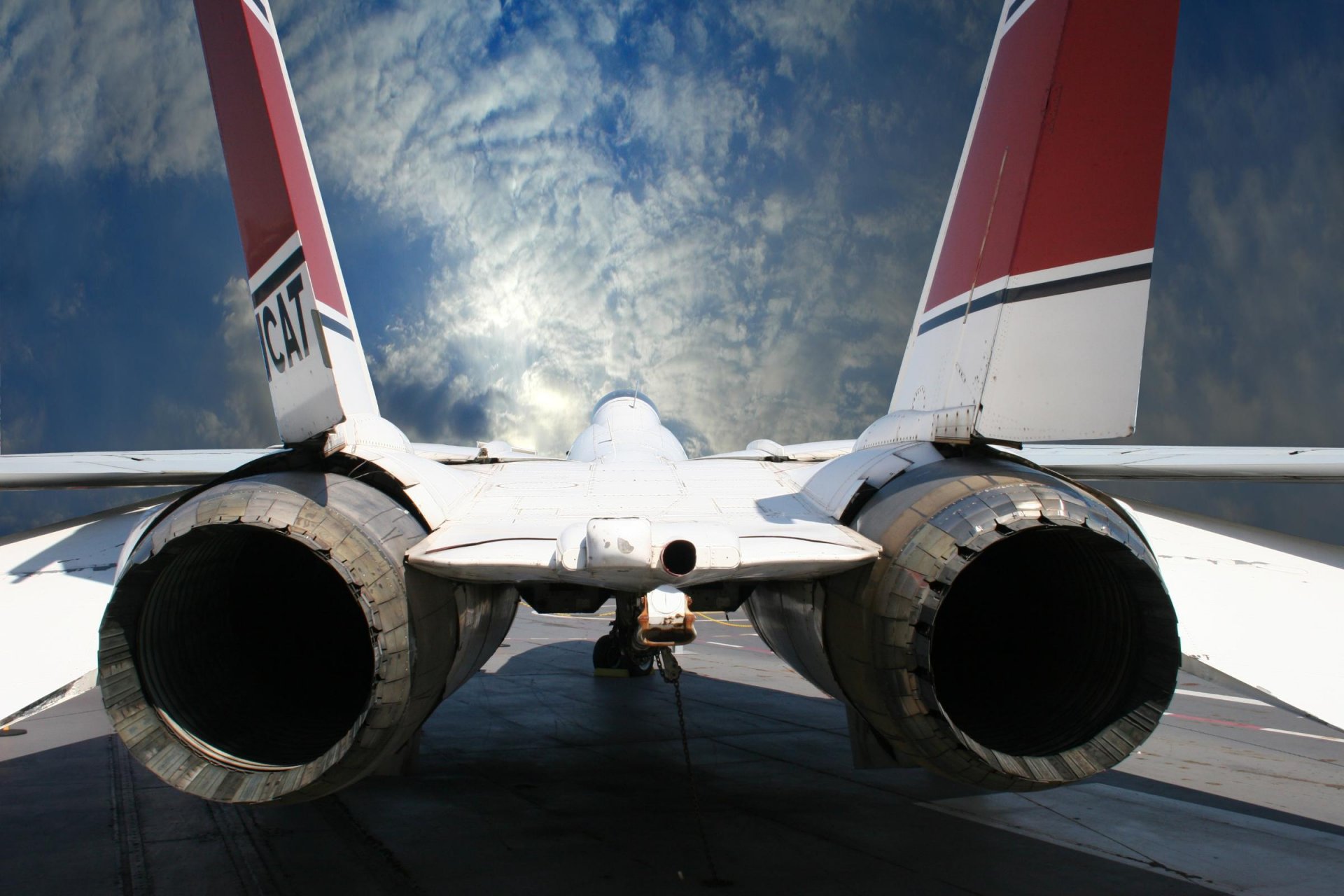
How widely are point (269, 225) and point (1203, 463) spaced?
4493 millimetres

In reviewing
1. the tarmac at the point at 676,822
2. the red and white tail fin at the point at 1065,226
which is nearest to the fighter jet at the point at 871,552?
the red and white tail fin at the point at 1065,226

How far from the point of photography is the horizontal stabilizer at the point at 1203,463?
380cm

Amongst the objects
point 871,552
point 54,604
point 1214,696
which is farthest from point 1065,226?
point 1214,696

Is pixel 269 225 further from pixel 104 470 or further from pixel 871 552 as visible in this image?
pixel 104 470

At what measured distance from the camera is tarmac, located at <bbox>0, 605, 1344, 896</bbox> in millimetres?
3494

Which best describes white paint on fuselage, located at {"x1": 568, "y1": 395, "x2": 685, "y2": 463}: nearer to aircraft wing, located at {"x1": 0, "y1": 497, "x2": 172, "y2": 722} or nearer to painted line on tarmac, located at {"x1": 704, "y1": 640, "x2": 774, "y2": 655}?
aircraft wing, located at {"x1": 0, "y1": 497, "x2": 172, "y2": 722}

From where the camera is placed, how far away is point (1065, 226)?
258 centimetres

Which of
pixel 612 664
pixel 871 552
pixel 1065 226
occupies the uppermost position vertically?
pixel 1065 226

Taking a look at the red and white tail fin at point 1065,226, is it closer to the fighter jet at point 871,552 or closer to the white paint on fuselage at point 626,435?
the fighter jet at point 871,552

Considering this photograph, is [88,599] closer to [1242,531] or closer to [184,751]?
[184,751]

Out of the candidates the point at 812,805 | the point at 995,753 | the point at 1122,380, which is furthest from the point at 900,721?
the point at 812,805

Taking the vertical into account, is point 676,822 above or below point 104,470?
below

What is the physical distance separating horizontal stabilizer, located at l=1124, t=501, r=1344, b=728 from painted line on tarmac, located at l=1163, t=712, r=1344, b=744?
3.82 m

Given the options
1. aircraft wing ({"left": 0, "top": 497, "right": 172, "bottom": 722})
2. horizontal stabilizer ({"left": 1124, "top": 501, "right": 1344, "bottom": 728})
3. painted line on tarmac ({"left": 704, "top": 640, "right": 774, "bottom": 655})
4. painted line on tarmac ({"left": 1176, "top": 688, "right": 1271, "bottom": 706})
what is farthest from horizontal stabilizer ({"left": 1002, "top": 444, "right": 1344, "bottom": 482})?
painted line on tarmac ({"left": 704, "top": 640, "right": 774, "bottom": 655})
